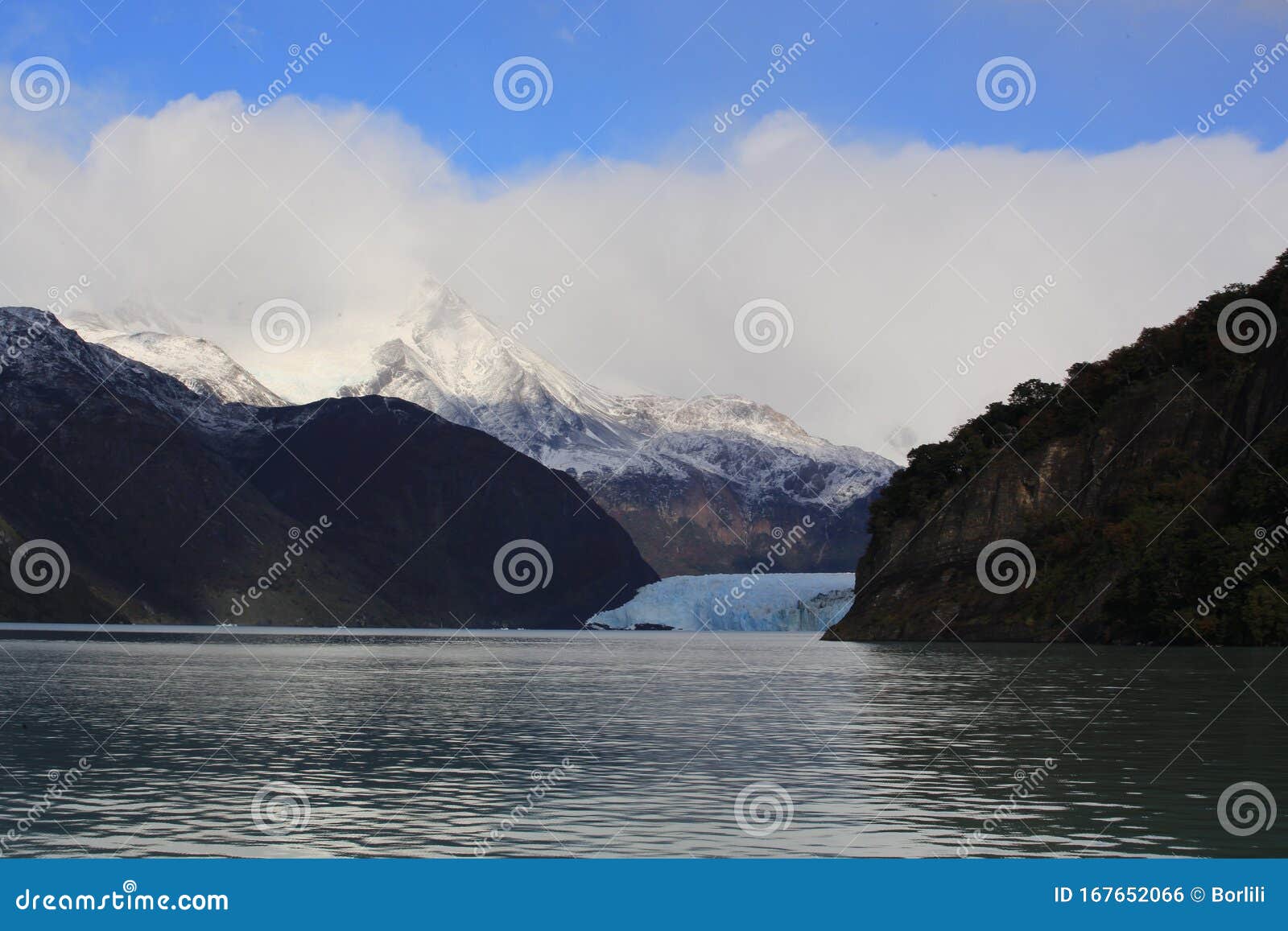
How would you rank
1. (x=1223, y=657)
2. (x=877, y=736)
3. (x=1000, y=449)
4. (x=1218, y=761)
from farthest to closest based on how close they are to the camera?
(x=1000, y=449) < (x=1223, y=657) < (x=877, y=736) < (x=1218, y=761)

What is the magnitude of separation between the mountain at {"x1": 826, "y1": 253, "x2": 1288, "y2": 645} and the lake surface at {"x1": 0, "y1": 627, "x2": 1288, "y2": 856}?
52641 mm

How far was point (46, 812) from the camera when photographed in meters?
32.3

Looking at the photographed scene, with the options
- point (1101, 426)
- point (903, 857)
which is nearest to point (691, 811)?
point (903, 857)

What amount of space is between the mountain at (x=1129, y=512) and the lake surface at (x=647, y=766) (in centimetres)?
5264

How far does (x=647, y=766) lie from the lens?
41219mm

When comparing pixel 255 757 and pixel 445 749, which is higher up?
pixel 445 749

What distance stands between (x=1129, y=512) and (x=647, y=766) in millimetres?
130842

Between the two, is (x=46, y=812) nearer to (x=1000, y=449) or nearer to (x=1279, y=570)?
(x=1279, y=570)

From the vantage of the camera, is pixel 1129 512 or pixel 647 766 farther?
pixel 1129 512

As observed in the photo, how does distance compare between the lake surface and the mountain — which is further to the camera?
the mountain

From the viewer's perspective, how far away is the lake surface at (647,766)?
28812 millimetres

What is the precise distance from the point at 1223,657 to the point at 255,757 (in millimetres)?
84873

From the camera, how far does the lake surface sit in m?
28.8

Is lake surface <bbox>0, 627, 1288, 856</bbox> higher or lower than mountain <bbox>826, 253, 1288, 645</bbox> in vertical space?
lower
